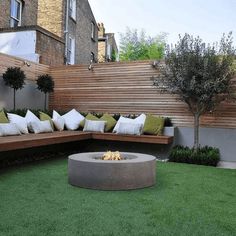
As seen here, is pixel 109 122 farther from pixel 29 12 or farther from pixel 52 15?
pixel 52 15

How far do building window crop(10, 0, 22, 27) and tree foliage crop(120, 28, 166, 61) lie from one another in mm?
9376

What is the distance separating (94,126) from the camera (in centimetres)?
743

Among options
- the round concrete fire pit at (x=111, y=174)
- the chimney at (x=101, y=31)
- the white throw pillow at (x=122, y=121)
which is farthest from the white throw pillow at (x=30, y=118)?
the chimney at (x=101, y=31)

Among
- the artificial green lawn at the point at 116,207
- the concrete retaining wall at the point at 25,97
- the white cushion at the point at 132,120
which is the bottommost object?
the artificial green lawn at the point at 116,207

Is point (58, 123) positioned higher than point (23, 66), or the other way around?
point (23, 66)

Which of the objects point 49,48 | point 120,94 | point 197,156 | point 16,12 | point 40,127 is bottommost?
point 197,156

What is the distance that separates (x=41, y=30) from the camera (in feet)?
31.3

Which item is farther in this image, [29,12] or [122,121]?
[29,12]

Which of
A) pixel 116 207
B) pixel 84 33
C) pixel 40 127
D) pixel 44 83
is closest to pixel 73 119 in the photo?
pixel 44 83

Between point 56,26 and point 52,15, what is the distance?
0.49 meters

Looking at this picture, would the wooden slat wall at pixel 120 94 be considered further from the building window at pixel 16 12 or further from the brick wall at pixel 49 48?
the building window at pixel 16 12

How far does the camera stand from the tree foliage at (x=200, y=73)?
620cm

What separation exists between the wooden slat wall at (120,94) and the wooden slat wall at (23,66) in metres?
0.49

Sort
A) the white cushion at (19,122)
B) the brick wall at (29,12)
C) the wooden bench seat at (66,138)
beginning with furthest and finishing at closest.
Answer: the brick wall at (29,12) → the white cushion at (19,122) → the wooden bench seat at (66,138)
